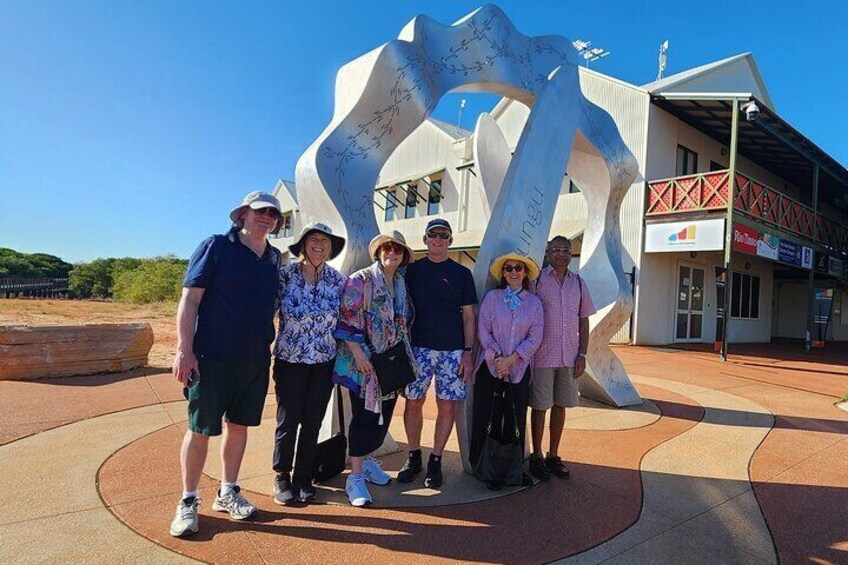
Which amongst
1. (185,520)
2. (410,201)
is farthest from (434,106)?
(410,201)

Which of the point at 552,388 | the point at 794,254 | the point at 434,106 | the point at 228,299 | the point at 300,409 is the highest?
the point at 794,254

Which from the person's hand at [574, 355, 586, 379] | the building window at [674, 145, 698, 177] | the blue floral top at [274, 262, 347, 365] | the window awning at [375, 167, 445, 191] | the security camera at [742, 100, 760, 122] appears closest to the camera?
the blue floral top at [274, 262, 347, 365]

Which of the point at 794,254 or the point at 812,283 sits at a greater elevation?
the point at 794,254

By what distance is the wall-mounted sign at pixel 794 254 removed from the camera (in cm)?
1535

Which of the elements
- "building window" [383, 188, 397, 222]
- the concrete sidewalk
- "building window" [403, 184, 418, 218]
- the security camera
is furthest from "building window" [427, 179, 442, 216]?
A: the concrete sidewalk

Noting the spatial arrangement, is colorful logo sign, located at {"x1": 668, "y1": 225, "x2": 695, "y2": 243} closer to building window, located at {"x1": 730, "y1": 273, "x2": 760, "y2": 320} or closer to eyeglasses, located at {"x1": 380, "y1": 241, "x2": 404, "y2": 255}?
building window, located at {"x1": 730, "y1": 273, "x2": 760, "y2": 320}

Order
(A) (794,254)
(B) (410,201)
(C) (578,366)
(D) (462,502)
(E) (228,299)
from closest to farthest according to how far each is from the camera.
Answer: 1. (E) (228,299)
2. (D) (462,502)
3. (C) (578,366)
4. (A) (794,254)
5. (B) (410,201)

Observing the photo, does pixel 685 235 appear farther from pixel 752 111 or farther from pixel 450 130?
pixel 450 130

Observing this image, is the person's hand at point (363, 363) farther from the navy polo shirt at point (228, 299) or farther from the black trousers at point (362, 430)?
the navy polo shirt at point (228, 299)

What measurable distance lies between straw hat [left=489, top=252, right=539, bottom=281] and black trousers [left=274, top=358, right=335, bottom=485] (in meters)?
1.48

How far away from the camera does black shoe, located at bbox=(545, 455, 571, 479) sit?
3.88 metres

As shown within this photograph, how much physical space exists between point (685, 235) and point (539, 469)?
1217 centimetres

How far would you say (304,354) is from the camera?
3.13 meters

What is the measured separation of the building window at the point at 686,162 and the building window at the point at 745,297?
4679mm
